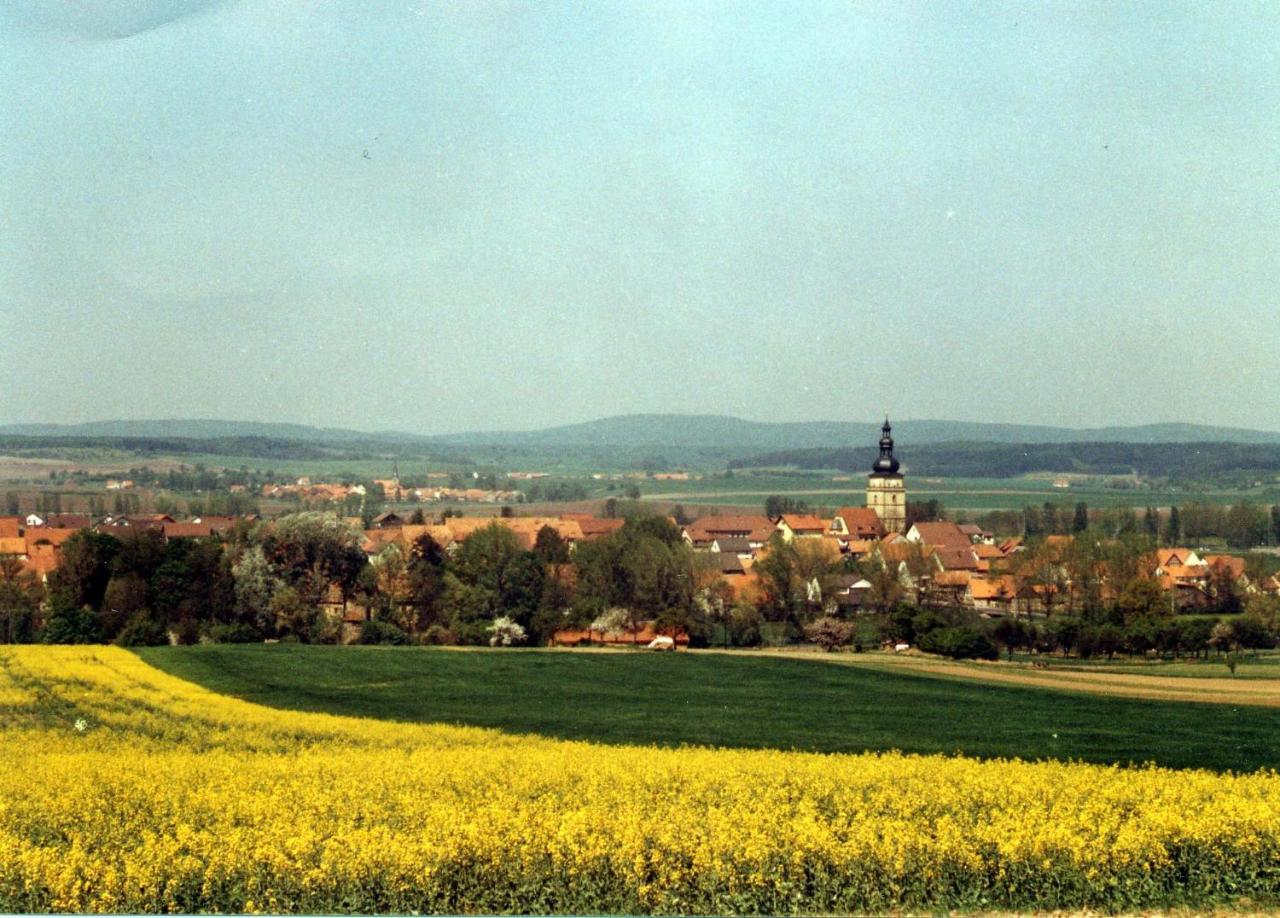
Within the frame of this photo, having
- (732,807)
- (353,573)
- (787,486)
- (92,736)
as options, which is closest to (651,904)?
(732,807)

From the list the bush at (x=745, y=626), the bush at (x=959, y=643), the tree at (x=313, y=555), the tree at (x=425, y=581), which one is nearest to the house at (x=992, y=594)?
the bush at (x=959, y=643)

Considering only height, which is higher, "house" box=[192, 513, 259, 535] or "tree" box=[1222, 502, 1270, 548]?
"tree" box=[1222, 502, 1270, 548]

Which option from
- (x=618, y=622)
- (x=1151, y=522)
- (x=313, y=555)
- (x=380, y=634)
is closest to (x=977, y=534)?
(x=1151, y=522)

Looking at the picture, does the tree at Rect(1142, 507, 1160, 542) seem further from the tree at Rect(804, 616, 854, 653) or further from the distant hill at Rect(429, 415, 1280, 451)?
the tree at Rect(804, 616, 854, 653)

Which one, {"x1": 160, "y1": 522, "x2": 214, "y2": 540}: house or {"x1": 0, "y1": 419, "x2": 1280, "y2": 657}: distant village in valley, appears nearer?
{"x1": 0, "y1": 419, "x2": 1280, "y2": 657}: distant village in valley

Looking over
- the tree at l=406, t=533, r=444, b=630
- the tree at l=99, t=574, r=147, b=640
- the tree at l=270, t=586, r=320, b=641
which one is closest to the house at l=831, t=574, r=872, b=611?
the tree at l=406, t=533, r=444, b=630

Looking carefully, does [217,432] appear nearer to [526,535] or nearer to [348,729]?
[526,535]

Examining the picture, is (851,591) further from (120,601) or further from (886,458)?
(120,601)
